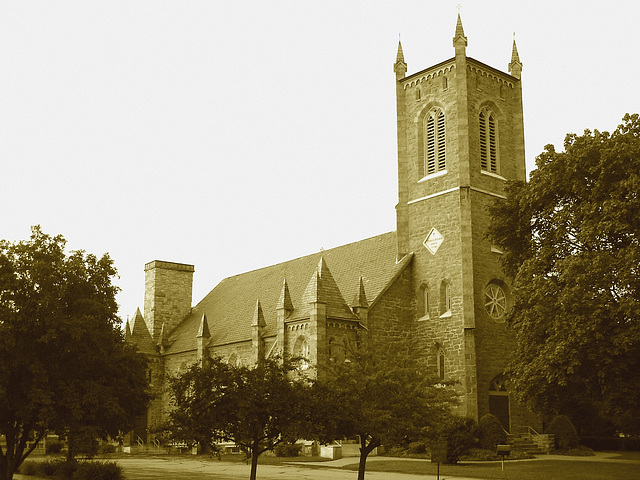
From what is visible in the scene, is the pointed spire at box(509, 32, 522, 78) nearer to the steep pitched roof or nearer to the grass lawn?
the steep pitched roof

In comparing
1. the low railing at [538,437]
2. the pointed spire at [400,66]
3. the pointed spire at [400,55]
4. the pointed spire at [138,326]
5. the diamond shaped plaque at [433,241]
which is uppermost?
the pointed spire at [400,55]

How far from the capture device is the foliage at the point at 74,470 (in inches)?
1041

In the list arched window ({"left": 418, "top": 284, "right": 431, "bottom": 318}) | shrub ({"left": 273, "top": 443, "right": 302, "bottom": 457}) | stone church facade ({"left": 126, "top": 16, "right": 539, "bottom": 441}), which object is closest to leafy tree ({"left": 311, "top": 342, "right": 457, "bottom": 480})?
stone church facade ({"left": 126, "top": 16, "right": 539, "bottom": 441})

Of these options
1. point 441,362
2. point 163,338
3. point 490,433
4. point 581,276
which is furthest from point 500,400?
point 163,338

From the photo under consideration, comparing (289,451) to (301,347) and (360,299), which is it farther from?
(360,299)

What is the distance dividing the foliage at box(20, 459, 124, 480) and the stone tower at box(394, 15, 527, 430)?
1866 centimetres

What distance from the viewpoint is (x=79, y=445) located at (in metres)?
26.2

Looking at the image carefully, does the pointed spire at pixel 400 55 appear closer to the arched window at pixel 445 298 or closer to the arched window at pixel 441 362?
the arched window at pixel 445 298

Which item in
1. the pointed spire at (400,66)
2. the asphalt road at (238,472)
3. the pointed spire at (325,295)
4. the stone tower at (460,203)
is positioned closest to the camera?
the asphalt road at (238,472)

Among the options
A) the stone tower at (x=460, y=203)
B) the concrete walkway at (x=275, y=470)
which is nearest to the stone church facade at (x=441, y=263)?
the stone tower at (x=460, y=203)

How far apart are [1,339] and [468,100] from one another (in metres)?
28.5

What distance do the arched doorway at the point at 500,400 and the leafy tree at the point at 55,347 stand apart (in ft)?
67.0

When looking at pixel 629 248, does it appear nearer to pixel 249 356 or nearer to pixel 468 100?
pixel 468 100

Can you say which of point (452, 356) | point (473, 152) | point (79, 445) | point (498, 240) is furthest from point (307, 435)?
point (473, 152)
